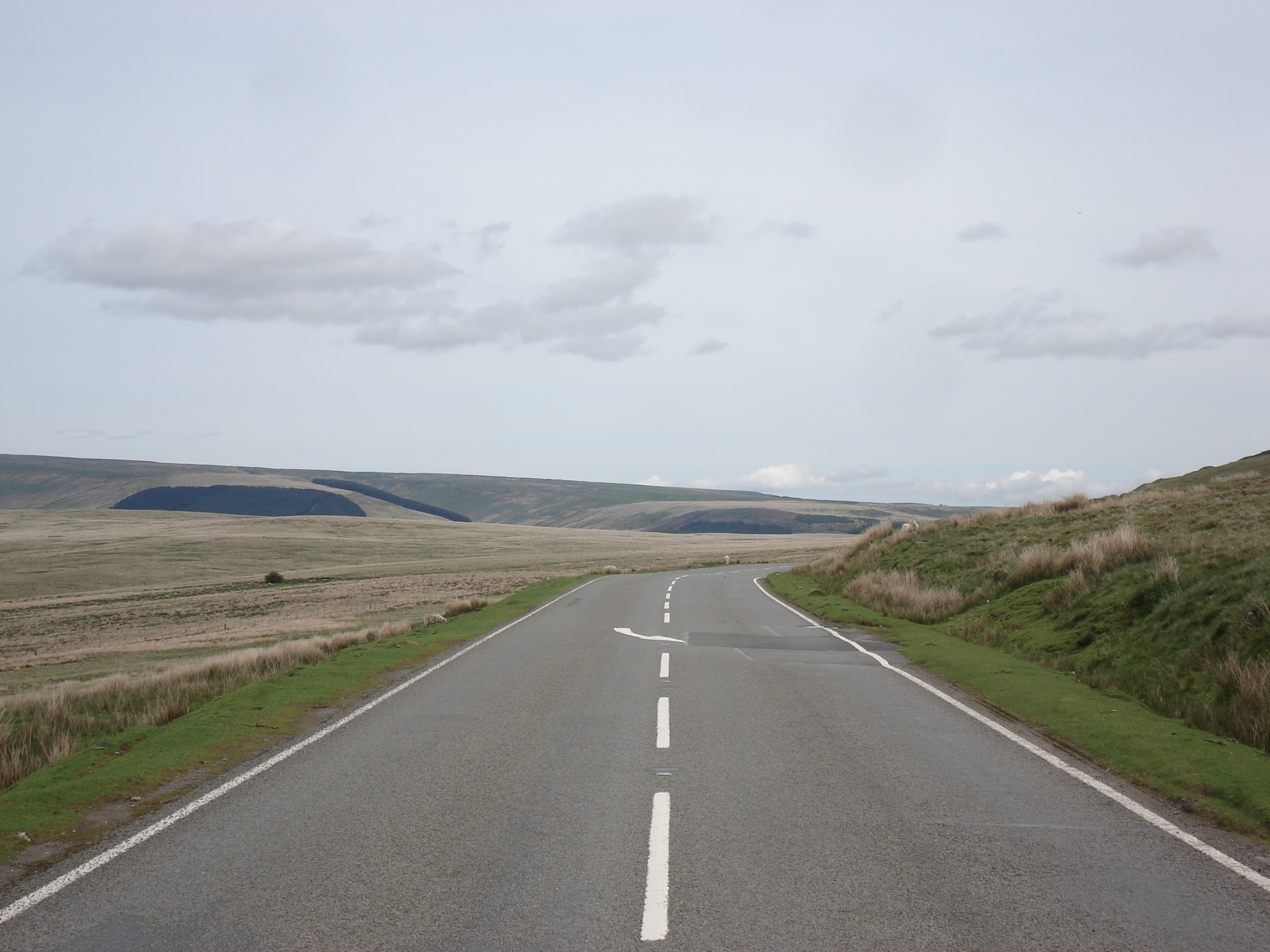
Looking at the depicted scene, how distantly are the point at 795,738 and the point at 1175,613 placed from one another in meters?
7.51

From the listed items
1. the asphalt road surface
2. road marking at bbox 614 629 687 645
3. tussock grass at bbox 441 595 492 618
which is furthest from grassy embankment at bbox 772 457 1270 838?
tussock grass at bbox 441 595 492 618

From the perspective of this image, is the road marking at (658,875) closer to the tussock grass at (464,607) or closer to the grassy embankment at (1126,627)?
the grassy embankment at (1126,627)

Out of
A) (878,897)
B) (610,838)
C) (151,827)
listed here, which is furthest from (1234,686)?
(151,827)

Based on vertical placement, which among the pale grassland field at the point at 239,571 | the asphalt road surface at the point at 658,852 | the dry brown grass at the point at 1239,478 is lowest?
the pale grassland field at the point at 239,571

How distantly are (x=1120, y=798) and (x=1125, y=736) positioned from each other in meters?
2.07

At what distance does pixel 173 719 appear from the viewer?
11914 millimetres

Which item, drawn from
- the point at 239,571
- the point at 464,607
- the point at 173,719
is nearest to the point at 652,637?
the point at 173,719

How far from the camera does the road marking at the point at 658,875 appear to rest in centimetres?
484

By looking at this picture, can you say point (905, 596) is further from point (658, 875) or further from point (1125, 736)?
point (658, 875)

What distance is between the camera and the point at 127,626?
39219mm

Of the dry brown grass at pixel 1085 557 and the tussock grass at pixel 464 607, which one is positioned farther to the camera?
the tussock grass at pixel 464 607

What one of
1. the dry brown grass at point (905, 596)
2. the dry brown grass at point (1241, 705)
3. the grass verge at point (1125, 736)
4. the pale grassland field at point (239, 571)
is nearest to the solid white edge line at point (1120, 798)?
the grass verge at point (1125, 736)

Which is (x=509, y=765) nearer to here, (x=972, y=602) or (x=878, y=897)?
(x=878, y=897)

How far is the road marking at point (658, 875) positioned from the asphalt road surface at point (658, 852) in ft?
0.07
